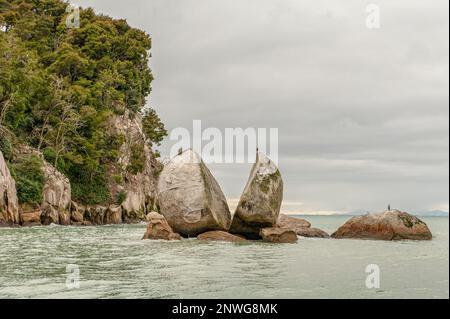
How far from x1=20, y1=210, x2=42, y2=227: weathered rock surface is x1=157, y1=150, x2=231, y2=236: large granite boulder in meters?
16.6

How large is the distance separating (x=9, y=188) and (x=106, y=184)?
61.1 feet

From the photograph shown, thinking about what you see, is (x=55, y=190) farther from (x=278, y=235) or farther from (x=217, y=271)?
(x=217, y=271)

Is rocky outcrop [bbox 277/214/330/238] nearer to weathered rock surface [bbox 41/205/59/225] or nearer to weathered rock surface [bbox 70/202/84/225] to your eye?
weathered rock surface [bbox 41/205/59/225]

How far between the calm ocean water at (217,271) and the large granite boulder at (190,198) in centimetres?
297

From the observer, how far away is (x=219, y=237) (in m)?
21.4

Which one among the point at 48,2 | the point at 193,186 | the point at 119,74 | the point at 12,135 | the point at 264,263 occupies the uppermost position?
the point at 48,2

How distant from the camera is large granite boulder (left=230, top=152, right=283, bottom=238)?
850 inches

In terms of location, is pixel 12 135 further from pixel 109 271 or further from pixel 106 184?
pixel 109 271

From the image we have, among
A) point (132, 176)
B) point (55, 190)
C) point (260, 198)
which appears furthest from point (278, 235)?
point (132, 176)

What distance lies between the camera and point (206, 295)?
914 centimetres

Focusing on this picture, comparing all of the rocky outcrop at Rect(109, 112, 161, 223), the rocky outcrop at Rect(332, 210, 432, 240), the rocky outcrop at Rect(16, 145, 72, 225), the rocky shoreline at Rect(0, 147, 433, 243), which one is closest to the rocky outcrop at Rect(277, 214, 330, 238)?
the rocky outcrop at Rect(332, 210, 432, 240)

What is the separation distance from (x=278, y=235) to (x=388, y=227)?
604cm

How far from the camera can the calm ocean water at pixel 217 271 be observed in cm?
944
